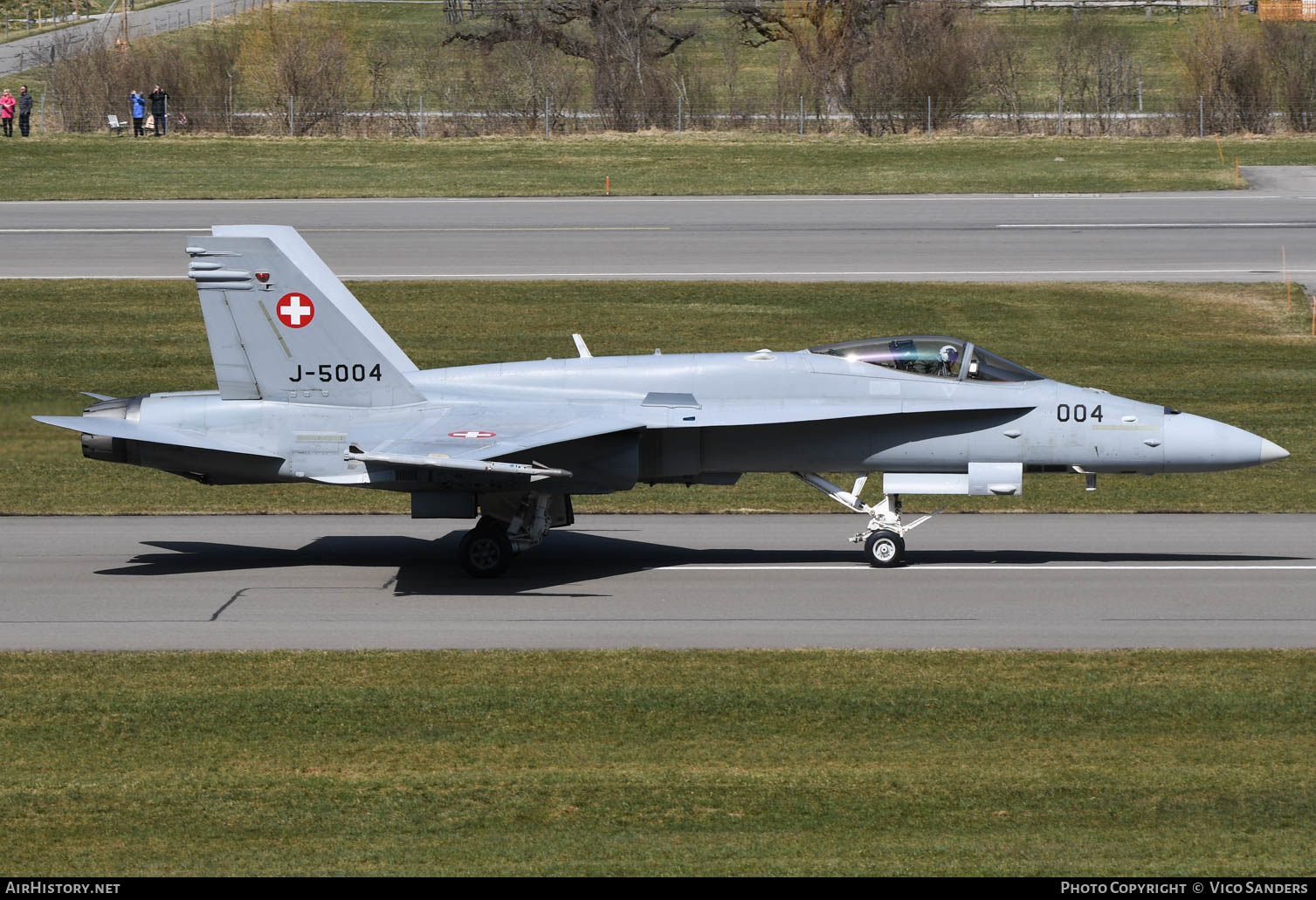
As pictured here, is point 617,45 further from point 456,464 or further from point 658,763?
point 658,763

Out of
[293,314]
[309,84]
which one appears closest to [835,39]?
[309,84]

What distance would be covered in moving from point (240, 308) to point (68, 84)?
142 feet

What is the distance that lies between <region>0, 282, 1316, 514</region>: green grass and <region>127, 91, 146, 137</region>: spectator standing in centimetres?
2183

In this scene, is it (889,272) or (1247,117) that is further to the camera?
(1247,117)

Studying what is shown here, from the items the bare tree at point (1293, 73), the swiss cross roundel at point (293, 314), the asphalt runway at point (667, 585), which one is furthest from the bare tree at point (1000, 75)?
the swiss cross roundel at point (293, 314)

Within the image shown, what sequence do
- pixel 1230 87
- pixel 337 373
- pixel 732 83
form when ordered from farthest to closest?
pixel 732 83 → pixel 1230 87 → pixel 337 373

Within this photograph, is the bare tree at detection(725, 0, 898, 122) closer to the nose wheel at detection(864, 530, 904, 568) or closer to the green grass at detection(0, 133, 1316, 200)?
the green grass at detection(0, 133, 1316, 200)

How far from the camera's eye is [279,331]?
17125 millimetres

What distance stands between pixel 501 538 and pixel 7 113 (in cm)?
4264

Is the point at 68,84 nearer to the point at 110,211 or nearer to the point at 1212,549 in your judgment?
the point at 110,211

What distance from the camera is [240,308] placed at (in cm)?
1716

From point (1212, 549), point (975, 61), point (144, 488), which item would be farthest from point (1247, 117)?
point (144, 488)

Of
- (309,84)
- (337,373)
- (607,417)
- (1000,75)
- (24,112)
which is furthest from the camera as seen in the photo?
(1000,75)

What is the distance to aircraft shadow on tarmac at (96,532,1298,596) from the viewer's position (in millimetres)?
17297
